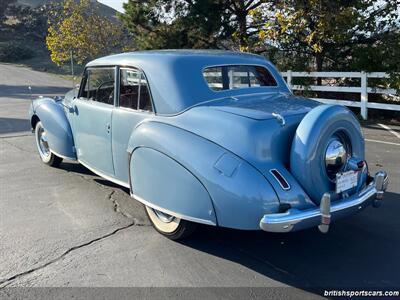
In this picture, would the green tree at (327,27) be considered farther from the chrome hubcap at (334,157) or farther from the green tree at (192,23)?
the chrome hubcap at (334,157)

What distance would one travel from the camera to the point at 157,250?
364cm

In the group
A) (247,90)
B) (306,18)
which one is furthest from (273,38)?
(247,90)

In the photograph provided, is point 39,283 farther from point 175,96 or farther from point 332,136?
point 332,136

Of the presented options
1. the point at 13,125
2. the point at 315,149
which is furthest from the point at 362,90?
the point at 13,125

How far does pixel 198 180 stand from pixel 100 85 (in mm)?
2257

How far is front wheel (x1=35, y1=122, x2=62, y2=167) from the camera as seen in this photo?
6152mm

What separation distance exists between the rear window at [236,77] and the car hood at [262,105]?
20cm

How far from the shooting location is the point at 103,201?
15.7 ft

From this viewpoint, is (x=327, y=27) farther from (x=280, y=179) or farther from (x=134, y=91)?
(x=280, y=179)

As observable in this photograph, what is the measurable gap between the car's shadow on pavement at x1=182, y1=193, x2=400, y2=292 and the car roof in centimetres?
126

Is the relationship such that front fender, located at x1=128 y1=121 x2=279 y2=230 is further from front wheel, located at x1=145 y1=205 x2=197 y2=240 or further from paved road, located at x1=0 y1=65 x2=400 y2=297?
paved road, located at x1=0 y1=65 x2=400 y2=297

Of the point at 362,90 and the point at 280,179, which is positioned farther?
the point at 362,90

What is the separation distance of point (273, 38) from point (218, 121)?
351 inches

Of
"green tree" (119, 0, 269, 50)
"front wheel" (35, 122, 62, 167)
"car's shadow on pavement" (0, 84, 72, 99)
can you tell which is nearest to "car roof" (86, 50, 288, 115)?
"front wheel" (35, 122, 62, 167)
